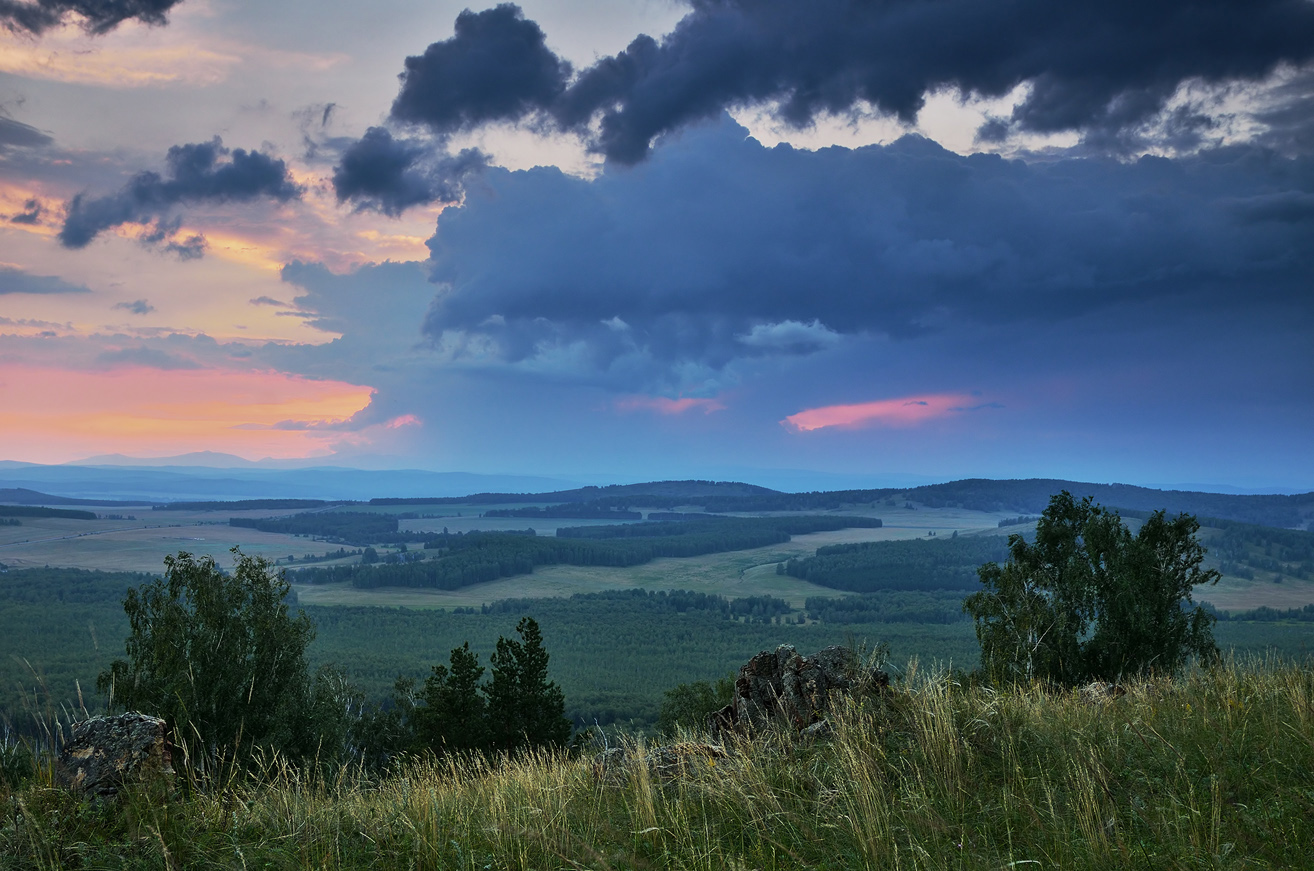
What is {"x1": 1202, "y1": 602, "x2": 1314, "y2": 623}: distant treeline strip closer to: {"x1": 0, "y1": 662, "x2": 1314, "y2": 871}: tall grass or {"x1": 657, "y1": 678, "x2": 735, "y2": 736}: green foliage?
{"x1": 657, "y1": 678, "x2": 735, "y2": 736}: green foliage

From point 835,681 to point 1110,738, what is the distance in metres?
4.42

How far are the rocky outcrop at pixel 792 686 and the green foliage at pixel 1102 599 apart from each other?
1899 cm

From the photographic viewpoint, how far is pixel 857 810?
6.87 metres

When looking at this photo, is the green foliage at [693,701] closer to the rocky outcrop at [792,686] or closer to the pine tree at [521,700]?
the pine tree at [521,700]

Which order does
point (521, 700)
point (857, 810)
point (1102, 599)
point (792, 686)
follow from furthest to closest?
point (521, 700)
point (1102, 599)
point (792, 686)
point (857, 810)

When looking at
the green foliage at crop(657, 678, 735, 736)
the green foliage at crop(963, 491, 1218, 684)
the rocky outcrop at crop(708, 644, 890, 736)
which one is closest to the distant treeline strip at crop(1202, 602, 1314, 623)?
the green foliage at crop(657, 678, 735, 736)

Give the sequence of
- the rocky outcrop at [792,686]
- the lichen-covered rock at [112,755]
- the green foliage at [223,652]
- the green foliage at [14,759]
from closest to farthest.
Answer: the lichen-covered rock at [112,755], the rocky outcrop at [792,686], the green foliage at [14,759], the green foliage at [223,652]

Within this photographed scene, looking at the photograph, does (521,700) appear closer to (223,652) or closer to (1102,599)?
(223,652)

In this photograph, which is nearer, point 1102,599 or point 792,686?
point 792,686

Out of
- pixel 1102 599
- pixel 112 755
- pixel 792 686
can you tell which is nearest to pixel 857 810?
pixel 792 686

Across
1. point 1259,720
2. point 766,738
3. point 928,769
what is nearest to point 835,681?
point 766,738

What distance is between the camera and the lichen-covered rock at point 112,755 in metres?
7.94

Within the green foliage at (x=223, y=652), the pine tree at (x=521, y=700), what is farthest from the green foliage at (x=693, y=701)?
the green foliage at (x=223, y=652)

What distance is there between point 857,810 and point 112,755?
26.7ft
